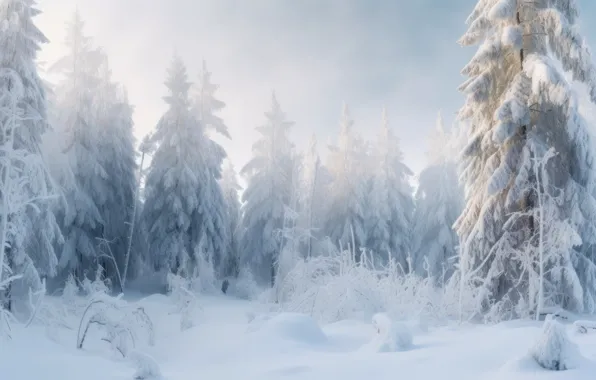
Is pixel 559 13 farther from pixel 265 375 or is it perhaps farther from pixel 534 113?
pixel 265 375

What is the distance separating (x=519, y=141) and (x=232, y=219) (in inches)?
1102

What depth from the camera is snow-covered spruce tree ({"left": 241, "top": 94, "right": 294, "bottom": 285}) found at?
98.6 ft

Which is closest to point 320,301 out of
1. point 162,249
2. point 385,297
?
point 385,297

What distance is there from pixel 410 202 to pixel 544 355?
31353mm

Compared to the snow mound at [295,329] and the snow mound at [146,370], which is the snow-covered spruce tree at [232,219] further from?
the snow mound at [146,370]

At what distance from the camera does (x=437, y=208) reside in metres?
32.3

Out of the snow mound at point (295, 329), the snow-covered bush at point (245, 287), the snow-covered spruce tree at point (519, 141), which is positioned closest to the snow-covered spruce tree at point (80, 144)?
the snow-covered bush at point (245, 287)

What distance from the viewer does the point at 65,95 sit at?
24.0m

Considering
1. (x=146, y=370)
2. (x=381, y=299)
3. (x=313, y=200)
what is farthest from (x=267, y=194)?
(x=146, y=370)

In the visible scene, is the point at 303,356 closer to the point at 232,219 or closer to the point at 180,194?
the point at 180,194

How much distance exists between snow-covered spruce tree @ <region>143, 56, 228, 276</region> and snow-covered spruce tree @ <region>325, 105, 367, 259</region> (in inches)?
349

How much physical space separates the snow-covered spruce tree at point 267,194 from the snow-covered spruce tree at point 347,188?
4176 mm

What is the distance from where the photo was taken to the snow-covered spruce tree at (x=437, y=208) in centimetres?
3173

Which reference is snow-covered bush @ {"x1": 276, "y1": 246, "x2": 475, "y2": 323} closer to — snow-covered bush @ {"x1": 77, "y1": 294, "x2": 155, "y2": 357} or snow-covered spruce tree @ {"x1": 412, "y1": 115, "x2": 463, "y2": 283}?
snow-covered bush @ {"x1": 77, "y1": 294, "x2": 155, "y2": 357}
